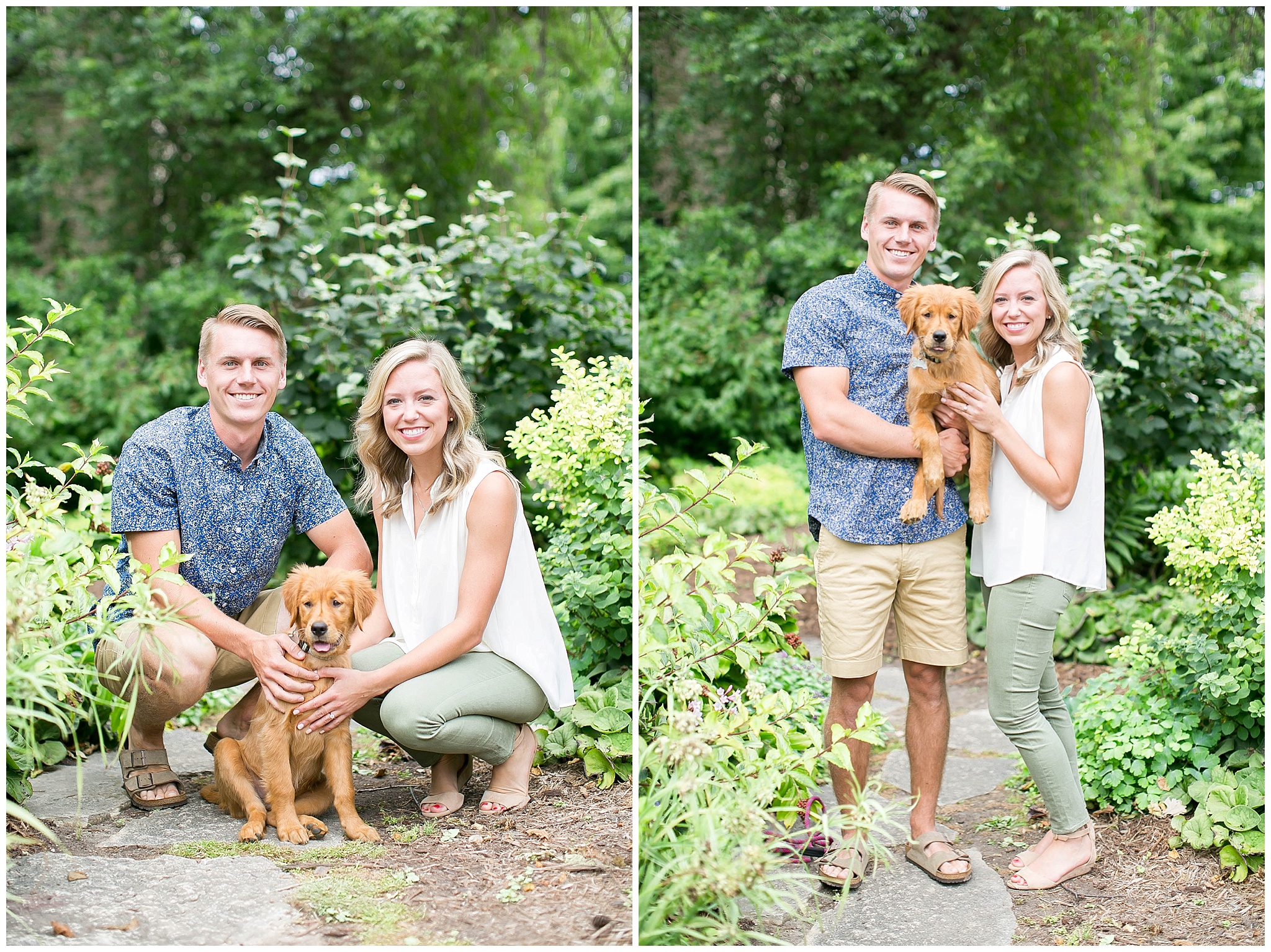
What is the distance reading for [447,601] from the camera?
10.9 feet

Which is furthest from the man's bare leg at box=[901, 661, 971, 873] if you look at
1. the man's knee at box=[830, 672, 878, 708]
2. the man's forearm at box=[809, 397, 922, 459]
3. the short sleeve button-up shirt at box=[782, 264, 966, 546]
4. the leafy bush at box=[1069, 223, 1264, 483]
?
the leafy bush at box=[1069, 223, 1264, 483]

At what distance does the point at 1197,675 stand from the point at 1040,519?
106cm

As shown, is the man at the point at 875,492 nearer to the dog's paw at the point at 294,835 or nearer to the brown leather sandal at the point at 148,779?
the dog's paw at the point at 294,835

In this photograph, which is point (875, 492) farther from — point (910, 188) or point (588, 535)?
point (588, 535)

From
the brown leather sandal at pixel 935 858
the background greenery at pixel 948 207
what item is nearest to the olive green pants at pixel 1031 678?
the brown leather sandal at pixel 935 858

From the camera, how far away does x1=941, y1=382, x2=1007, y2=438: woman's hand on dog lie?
2.97 metres

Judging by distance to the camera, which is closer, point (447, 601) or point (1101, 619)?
point (447, 601)

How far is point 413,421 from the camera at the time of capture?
10.6 ft

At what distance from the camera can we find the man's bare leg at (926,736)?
3.19 m

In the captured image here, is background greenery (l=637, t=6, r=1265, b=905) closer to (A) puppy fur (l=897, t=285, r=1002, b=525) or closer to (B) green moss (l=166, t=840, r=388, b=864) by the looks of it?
(A) puppy fur (l=897, t=285, r=1002, b=525)

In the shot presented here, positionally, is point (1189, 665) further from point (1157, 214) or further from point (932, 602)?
point (1157, 214)

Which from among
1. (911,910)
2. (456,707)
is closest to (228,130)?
(456,707)

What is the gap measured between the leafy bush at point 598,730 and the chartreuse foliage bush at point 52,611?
55.4 inches

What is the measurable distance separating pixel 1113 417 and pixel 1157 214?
8.42 metres
